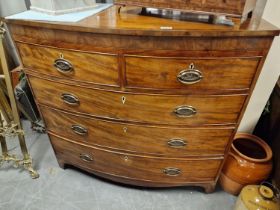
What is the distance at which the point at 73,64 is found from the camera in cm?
96

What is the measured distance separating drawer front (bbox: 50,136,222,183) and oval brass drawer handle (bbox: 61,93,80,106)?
30 centimetres

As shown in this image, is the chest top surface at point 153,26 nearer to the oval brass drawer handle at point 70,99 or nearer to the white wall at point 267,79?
the white wall at point 267,79

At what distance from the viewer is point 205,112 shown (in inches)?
38.6

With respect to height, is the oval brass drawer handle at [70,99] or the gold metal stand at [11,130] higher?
the oval brass drawer handle at [70,99]

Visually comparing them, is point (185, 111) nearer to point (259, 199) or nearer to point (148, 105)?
point (148, 105)

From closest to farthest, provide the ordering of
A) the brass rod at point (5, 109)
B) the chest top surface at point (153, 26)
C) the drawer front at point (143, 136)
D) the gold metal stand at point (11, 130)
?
the chest top surface at point (153, 26), the drawer front at point (143, 136), the gold metal stand at point (11, 130), the brass rod at point (5, 109)

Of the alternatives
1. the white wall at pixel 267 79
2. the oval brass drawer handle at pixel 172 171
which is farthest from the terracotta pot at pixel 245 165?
the oval brass drawer handle at pixel 172 171

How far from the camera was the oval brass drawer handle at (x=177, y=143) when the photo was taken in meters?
1.09

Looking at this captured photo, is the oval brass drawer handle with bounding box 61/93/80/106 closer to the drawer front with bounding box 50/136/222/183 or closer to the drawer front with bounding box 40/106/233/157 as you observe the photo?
the drawer front with bounding box 40/106/233/157

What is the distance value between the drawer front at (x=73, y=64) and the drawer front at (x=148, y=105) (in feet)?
0.20

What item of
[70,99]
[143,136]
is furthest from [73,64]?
[143,136]

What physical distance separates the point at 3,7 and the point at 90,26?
3.84 feet

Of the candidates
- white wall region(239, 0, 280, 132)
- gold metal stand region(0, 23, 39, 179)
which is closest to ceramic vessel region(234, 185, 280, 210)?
white wall region(239, 0, 280, 132)

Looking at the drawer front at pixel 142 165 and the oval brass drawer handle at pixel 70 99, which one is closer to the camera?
the oval brass drawer handle at pixel 70 99
